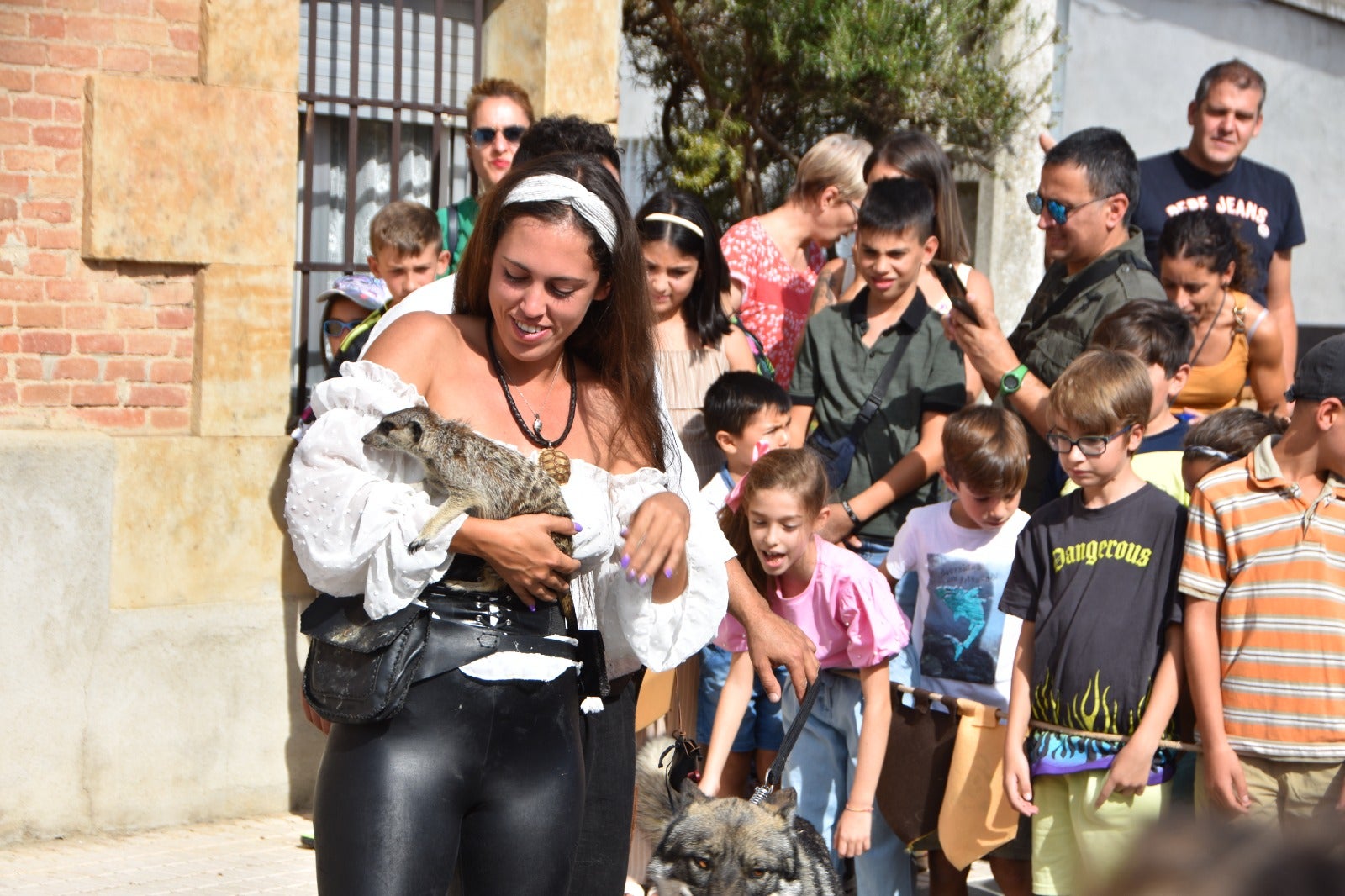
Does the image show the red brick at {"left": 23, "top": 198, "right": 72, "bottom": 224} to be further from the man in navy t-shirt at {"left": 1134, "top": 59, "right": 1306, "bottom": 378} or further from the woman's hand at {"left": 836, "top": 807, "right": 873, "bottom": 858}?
the man in navy t-shirt at {"left": 1134, "top": 59, "right": 1306, "bottom": 378}

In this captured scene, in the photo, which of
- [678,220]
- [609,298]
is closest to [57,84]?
[678,220]

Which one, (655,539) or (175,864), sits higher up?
(655,539)

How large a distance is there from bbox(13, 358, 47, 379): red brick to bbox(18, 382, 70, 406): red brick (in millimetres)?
33

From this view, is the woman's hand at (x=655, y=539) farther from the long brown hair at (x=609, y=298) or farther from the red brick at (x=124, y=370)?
the red brick at (x=124, y=370)

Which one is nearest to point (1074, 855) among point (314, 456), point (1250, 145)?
point (314, 456)

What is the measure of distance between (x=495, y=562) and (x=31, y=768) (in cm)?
384

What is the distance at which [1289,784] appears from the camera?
13.3 ft

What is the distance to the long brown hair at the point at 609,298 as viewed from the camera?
9.75ft

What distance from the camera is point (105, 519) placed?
5.85 metres

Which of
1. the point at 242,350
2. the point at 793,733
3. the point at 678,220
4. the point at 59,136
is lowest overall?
the point at 793,733

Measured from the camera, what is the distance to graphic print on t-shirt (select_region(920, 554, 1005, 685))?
4.86m

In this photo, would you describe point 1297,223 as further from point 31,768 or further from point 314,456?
point 31,768

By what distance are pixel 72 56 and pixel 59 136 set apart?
32 cm

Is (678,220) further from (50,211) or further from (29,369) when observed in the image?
(29,369)
